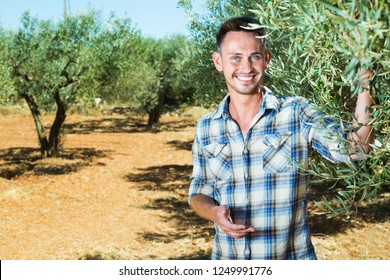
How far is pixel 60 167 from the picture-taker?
18375mm

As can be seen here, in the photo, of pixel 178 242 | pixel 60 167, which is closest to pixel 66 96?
pixel 60 167

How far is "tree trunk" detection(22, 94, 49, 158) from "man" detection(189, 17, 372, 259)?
51.4 ft

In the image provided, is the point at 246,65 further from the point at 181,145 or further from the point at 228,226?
the point at 181,145

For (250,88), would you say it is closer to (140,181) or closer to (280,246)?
(280,246)

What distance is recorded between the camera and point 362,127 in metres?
2.58

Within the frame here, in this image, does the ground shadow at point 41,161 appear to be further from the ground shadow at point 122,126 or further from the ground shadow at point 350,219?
the ground shadow at point 350,219

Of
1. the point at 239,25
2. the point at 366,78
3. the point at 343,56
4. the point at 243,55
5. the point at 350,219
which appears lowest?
the point at 350,219

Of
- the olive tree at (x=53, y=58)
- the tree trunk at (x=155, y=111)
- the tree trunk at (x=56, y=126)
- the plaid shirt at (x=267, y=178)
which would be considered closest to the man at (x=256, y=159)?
the plaid shirt at (x=267, y=178)

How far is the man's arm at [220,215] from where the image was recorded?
2904 millimetres

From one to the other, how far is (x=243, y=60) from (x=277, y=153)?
0.64 metres

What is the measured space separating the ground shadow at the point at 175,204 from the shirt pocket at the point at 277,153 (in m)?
6.82

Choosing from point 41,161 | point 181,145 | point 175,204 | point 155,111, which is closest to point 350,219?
point 175,204

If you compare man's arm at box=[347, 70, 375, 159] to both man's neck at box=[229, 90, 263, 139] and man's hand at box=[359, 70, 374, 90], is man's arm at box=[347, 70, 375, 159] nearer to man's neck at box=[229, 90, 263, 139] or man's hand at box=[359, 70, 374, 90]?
man's hand at box=[359, 70, 374, 90]

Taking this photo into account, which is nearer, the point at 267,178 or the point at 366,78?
the point at 366,78
